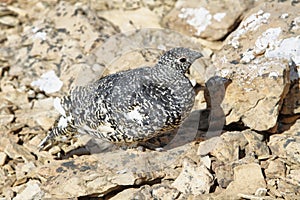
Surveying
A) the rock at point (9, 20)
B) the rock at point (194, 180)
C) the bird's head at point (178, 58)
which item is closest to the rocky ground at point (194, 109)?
the rock at point (194, 180)

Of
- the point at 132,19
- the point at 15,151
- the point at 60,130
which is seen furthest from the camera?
the point at 132,19

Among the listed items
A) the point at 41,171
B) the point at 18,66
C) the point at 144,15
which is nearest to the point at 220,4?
the point at 144,15

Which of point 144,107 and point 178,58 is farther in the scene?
point 178,58

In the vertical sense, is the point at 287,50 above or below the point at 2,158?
above

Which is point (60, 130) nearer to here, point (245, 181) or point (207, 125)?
point (207, 125)

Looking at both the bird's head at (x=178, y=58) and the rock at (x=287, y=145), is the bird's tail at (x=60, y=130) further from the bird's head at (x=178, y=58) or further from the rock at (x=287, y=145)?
the rock at (x=287, y=145)

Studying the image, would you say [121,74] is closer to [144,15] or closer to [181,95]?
[181,95]

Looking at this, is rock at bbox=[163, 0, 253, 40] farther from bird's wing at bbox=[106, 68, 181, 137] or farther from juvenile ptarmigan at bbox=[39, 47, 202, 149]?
bird's wing at bbox=[106, 68, 181, 137]

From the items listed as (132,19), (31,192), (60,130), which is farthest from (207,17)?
(31,192)
